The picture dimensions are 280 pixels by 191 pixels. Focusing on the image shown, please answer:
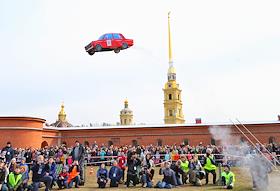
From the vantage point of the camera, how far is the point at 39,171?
15.6 m

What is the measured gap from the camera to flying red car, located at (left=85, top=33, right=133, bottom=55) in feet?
63.2

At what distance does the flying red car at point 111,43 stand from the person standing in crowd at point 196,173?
7.47 meters

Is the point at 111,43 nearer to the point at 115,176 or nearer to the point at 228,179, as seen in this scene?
the point at 115,176

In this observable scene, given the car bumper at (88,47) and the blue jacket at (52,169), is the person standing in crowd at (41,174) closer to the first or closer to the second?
the blue jacket at (52,169)

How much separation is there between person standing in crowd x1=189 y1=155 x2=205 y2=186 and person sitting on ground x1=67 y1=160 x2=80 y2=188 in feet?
18.5

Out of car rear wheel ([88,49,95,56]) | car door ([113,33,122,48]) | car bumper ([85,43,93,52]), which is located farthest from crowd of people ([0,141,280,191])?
car door ([113,33,122,48])

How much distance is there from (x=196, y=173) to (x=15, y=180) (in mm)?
8583

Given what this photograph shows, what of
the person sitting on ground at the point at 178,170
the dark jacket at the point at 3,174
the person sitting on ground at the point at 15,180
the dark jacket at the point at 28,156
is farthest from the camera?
the dark jacket at the point at 28,156

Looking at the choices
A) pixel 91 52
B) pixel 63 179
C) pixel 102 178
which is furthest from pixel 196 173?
pixel 91 52

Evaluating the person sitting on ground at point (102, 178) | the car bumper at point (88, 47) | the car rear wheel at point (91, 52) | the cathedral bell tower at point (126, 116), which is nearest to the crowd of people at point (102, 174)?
the person sitting on ground at point (102, 178)

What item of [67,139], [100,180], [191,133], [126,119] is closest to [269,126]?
[191,133]

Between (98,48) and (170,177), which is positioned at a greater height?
(98,48)

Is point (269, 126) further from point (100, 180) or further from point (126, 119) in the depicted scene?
point (126, 119)

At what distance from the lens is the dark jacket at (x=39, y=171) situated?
15.5 m
